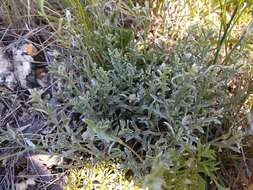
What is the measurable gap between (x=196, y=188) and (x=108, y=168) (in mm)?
232

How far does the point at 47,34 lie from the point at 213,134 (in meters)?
0.63

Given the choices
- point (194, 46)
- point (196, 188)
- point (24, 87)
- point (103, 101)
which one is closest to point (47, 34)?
point (24, 87)

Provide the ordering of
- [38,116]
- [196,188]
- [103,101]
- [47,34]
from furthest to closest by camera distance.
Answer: [47,34] → [38,116] → [103,101] → [196,188]

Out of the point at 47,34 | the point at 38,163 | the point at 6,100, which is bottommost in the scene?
the point at 38,163

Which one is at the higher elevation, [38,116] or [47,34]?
[47,34]

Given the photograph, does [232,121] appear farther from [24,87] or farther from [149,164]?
[24,87]

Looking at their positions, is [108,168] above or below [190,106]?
Result: below

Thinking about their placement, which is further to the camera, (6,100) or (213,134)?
(6,100)

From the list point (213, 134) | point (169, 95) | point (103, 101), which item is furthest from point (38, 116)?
point (213, 134)

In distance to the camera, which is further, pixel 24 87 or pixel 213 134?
pixel 24 87

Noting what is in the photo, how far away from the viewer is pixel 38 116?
4.09ft

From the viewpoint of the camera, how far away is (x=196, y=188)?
0.98m

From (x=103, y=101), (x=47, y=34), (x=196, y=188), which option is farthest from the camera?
(x=47, y=34)

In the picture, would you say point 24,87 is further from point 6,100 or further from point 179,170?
point 179,170
